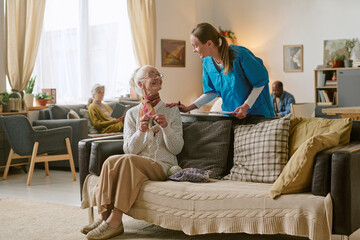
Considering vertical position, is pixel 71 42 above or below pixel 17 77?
above

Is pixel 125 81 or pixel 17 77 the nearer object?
pixel 17 77

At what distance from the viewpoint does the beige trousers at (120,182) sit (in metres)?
3.21

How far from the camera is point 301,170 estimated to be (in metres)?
2.72

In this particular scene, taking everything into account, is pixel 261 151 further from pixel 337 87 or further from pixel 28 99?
pixel 337 87

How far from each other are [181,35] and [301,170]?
749cm

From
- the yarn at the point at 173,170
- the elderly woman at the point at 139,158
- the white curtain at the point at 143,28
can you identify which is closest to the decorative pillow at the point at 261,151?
the yarn at the point at 173,170

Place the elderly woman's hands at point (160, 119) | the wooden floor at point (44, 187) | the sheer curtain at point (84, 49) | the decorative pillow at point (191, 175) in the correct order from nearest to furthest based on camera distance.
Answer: the decorative pillow at point (191, 175), the elderly woman's hands at point (160, 119), the wooden floor at point (44, 187), the sheer curtain at point (84, 49)

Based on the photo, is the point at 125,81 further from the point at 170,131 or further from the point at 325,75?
the point at 170,131

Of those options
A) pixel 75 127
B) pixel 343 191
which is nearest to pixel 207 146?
pixel 343 191

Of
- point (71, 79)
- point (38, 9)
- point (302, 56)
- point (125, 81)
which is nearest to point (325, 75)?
point (302, 56)

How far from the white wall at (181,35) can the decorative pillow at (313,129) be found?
6331 mm

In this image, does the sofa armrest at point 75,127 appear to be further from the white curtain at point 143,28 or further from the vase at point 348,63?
the vase at point 348,63

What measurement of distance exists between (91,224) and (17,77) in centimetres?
400

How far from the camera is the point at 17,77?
22.5 feet
